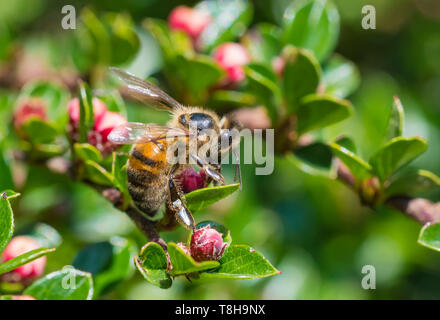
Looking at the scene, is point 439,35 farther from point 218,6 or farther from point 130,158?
point 130,158

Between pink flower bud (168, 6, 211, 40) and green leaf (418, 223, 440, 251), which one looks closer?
green leaf (418, 223, 440, 251)

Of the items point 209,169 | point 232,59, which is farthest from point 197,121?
point 232,59

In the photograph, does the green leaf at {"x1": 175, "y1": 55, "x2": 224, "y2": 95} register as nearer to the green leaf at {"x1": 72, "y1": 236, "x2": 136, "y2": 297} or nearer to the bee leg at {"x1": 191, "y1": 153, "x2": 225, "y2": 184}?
the bee leg at {"x1": 191, "y1": 153, "x2": 225, "y2": 184}

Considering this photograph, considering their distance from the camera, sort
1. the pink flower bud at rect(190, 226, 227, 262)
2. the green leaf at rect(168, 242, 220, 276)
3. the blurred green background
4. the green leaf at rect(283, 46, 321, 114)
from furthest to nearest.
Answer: the blurred green background, the green leaf at rect(283, 46, 321, 114), the pink flower bud at rect(190, 226, 227, 262), the green leaf at rect(168, 242, 220, 276)

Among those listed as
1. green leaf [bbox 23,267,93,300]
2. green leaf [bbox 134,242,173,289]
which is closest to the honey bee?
green leaf [bbox 134,242,173,289]

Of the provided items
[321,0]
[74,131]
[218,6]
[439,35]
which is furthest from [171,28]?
[439,35]
